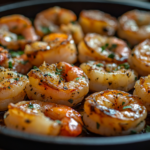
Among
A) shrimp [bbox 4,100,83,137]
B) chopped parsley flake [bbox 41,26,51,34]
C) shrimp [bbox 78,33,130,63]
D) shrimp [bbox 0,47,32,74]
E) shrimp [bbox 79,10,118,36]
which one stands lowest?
shrimp [bbox 4,100,83,137]

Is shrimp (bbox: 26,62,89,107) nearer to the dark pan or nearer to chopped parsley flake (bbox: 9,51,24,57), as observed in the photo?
the dark pan

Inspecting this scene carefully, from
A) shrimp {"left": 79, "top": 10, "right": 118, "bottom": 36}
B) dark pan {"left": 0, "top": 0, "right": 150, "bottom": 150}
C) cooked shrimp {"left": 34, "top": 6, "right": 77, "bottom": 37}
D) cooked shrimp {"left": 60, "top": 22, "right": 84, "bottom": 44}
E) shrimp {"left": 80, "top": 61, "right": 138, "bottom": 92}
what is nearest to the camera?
dark pan {"left": 0, "top": 0, "right": 150, "bottom": 150}

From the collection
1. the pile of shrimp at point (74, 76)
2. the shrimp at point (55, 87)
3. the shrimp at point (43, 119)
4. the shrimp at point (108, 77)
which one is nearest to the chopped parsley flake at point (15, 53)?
the pile of shrimp at point (74, 76)

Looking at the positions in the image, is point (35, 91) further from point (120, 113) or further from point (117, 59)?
point (117, 59)

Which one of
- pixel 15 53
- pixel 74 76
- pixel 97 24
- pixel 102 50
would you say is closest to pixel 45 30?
pixel 15 53

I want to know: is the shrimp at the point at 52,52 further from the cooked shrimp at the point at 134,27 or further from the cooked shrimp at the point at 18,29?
the cooked shrimp at the point at 134,27

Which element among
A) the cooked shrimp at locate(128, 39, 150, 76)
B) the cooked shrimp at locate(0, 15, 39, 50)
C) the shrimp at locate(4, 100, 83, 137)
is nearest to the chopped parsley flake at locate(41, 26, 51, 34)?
the cooked shrimp at locate(0, 15, 39, 50)
